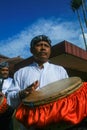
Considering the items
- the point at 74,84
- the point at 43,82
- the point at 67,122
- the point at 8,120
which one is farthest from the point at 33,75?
the point at 8,120

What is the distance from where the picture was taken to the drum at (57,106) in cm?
241

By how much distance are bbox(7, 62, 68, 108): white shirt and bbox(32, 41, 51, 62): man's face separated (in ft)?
0.26

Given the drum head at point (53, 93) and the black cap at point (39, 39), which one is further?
the black cap at point (39, 39)

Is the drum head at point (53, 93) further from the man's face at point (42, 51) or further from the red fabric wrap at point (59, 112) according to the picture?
the man's face at point (42, 51)

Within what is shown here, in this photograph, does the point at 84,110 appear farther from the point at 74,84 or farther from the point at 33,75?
the point at 33,75

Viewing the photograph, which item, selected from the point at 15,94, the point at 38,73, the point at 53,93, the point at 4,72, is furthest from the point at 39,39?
the point at 4,72

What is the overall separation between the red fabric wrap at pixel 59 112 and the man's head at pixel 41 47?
2.33 feet

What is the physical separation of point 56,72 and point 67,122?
0.86 metres

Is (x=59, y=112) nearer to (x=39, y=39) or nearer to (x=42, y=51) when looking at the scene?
(x=42, y=51)

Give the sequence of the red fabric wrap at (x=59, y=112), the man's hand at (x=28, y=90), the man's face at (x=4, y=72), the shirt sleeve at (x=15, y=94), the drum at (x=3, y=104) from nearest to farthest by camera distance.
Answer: the red fabric wrap at (x=59, y=112)
the man's hand at (x=28, y=90)
the shirt sleeve at (x=15, y=94)
the drum at (x=3, y=104)
the man's face at (x=4, y=72)

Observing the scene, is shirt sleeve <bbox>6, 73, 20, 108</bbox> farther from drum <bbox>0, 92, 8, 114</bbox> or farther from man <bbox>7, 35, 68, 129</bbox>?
drum <bbox>0, 92, 8, 114</bbox>

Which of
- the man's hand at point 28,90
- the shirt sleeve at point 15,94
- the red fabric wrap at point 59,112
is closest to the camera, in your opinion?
the red fabric wrap at point 59,112

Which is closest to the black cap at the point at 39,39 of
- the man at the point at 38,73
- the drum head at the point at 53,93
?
the man at the point at 38,73

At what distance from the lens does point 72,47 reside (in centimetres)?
838
